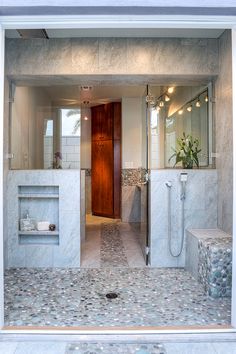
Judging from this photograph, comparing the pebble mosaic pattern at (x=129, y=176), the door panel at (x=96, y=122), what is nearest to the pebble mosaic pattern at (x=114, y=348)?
the pebble mosaic pattern at (x=129, y=176)

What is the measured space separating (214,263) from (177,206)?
39.2 inches

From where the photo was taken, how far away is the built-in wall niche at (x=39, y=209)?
3.61 meters

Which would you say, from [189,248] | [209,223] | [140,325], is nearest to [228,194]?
[209,223]

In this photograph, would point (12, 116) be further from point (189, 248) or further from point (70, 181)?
point (189, 248)

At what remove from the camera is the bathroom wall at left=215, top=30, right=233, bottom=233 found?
3125 millimetres

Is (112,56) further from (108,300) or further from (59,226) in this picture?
(108,300)

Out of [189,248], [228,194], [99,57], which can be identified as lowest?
[189,248]

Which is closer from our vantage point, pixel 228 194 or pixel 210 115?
pixel 228 194

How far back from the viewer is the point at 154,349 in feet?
6.11

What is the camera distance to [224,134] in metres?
3.27

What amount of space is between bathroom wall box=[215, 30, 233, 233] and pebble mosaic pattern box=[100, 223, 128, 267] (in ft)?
4.24

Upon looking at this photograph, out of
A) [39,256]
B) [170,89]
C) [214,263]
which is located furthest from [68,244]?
[170,89]

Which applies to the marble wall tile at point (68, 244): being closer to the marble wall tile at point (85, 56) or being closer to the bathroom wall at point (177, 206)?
the bathroom wall at point (177, 206)

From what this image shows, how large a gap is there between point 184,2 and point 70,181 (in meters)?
2.26
